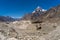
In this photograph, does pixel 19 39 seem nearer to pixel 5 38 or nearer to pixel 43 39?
pixel 5 38

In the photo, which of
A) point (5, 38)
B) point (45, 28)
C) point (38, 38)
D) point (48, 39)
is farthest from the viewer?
point (45, 28)


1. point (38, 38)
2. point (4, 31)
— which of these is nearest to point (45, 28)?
point (38, 38)

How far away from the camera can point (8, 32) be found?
47.2 feet

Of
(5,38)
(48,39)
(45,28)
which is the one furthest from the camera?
(45,28)

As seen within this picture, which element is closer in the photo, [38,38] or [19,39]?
[19,39]

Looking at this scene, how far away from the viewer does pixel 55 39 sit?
13594 millimetres

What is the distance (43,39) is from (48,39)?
2.31 ft

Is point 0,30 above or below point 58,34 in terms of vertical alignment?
above

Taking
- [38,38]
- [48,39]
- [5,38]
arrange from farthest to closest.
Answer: [38,38]
[48,39]
[5,38]

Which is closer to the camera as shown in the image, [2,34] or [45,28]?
[2,34]

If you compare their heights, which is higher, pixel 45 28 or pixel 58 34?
pixel 45 28

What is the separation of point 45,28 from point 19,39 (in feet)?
20.9

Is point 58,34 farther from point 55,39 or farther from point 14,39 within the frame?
point 14,39

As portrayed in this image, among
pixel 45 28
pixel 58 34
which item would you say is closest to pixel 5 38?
pixel 58 34
